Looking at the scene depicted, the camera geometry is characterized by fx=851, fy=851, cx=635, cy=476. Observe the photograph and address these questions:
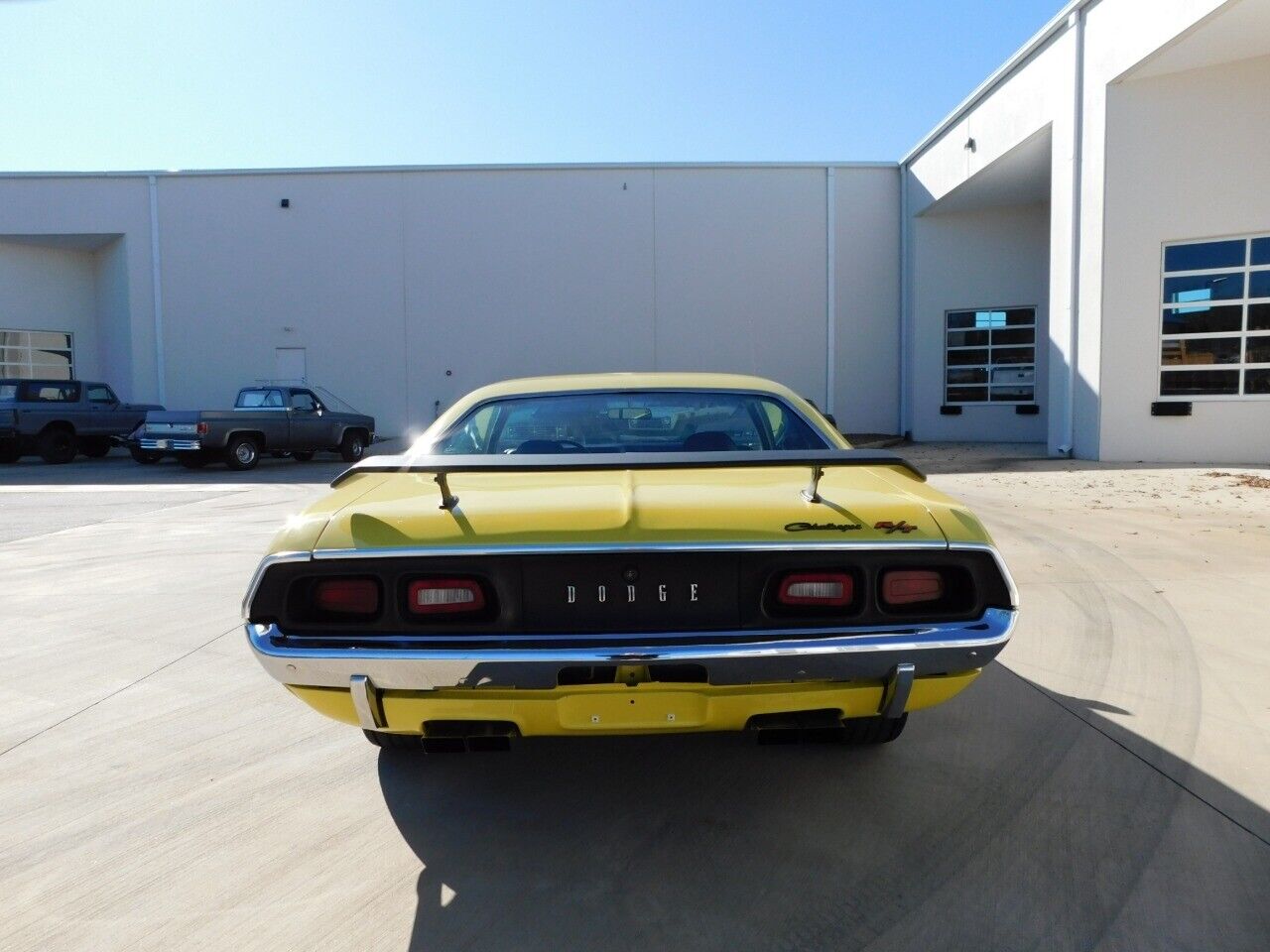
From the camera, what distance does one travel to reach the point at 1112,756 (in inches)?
106

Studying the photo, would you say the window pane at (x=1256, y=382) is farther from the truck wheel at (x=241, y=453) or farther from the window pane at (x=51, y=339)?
the window pane at (x=51, y=339)

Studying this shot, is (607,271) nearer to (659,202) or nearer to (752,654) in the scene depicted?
(659,202)

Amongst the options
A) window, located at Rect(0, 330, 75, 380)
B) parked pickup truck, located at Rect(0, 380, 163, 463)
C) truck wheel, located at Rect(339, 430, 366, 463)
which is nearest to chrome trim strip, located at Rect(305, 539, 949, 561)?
truck wheel, located at Rect(339, 430, 366, 463)

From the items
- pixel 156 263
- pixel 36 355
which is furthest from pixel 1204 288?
pixel 36 355

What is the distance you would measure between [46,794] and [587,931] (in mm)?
1823

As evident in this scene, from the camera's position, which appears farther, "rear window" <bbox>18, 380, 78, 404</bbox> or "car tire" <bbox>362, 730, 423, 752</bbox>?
"rear window" <bbox>18, 380, 78, 404</bbox>

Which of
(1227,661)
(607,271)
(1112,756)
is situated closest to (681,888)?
(1112,756)

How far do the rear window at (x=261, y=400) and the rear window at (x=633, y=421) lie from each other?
41.8 feet

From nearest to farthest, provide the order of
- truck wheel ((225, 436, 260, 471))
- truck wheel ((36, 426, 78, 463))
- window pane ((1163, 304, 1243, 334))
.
A: window pane ((1163, 304, 1243, 334)) < truck wheel ((225, 436, 260, 471)) < truck wheel ((36, 426, 78, 463))

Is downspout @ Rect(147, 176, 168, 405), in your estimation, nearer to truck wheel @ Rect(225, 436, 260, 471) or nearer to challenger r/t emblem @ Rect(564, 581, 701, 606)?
truck wheel @ Rect(225, 436, 260, 471)

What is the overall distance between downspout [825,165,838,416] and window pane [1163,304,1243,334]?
772 cm

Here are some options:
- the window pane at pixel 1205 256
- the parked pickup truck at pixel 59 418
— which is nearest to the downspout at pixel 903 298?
the window pane at pixel 1205 256

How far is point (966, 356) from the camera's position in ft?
55.8

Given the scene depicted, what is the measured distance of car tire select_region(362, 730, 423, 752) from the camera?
103 inches
